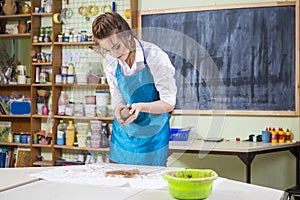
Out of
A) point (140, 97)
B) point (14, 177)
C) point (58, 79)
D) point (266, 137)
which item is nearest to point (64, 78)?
point (58, 79)

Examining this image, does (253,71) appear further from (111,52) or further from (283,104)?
(111,52)

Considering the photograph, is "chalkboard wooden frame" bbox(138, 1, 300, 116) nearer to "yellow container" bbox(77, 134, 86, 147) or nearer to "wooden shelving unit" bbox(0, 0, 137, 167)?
"wooden shelving unit" bbox(0, 0, 137, 167)

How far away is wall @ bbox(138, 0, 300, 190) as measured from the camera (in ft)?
12.6

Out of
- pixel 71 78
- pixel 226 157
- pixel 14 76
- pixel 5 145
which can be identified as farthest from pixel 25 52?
pixel 226 157

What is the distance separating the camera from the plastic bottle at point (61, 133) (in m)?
4.36

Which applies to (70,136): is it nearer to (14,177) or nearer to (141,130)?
(141,130)

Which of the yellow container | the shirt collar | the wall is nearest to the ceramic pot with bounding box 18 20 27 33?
the yellow container

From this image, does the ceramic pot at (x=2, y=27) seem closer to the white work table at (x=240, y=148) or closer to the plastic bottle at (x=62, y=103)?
the plastic bottle at (x=62, y=103)

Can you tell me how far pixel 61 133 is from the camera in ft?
14.3

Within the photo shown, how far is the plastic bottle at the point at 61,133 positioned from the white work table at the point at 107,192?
2.64 m

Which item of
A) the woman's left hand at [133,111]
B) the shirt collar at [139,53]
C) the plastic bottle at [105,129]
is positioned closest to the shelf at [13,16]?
the plastic bottle at [105,129]

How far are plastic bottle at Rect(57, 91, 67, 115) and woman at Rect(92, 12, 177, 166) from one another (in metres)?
2.12

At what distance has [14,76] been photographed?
464 cm

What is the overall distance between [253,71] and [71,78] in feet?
5.72
